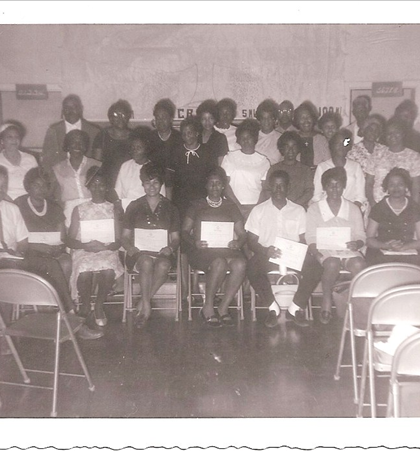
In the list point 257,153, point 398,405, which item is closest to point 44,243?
point 257,153

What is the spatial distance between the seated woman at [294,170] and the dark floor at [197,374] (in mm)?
1153

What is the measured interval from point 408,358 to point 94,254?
2941 millimetres

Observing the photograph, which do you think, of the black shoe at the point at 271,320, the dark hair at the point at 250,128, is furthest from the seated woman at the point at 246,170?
the black shoe at the point at 271,320

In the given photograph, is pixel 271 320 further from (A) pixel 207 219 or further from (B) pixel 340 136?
(B) pixel 340 136

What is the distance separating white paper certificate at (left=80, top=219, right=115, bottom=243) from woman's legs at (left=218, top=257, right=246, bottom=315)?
1064mm

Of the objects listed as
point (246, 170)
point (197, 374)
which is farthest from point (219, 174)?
point (197, 374)

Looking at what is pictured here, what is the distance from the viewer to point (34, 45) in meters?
6.39

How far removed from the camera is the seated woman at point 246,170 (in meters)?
4.84

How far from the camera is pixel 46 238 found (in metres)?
4.50

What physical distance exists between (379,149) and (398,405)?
296cm

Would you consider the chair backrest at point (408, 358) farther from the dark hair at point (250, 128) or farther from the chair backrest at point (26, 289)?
the dark hair at point (250, 128)

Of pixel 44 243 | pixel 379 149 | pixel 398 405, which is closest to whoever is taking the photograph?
pixel 398 405

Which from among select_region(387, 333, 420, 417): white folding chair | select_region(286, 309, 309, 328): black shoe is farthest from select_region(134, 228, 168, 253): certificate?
select_region(387, 333, 420, 417): white folding chair
